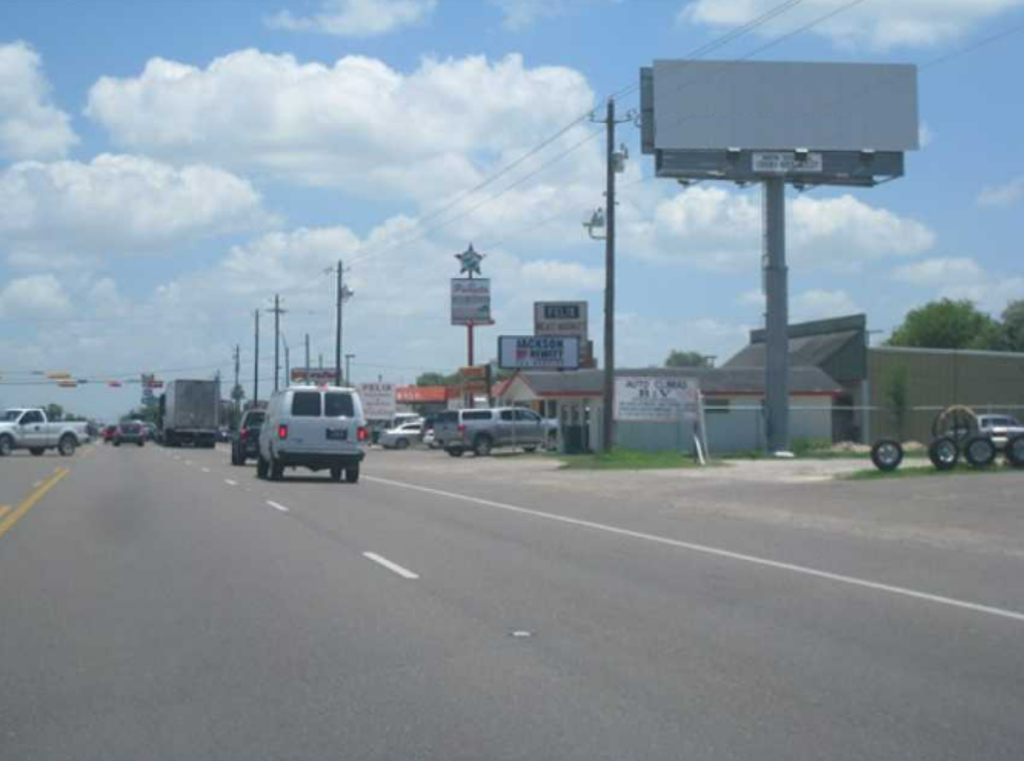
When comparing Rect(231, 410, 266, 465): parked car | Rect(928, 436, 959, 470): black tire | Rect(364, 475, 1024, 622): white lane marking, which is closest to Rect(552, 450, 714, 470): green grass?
Rect(231, 410, 266, 465): parked car

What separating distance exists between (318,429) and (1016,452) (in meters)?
16.3

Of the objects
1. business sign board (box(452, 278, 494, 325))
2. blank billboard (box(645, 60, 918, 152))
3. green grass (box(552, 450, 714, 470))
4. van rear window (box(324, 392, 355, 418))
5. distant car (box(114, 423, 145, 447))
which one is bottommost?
green grass (box(552, 450, 714, 470))

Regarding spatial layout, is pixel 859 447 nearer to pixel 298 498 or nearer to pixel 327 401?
pixel 327 401

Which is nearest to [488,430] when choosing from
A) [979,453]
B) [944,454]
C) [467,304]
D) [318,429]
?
[467,304]

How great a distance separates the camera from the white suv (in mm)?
31312

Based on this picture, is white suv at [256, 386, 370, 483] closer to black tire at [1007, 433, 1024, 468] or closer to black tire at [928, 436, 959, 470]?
black tire at [928, 436, 959, 470]

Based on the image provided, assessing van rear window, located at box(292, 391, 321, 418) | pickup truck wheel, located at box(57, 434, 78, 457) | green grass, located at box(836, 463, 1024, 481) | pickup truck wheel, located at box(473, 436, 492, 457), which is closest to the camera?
green grass, located at box(836, 463, 1024, 481)

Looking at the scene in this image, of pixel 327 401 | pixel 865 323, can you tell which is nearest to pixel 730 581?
pixel 327 401

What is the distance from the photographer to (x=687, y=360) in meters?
186

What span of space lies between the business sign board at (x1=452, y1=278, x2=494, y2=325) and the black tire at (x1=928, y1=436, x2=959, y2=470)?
49227 millimetres

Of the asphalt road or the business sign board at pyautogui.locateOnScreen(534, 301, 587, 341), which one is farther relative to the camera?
the business sign board at pyautogui.locateOnScreen(534, 301, 587, 341)

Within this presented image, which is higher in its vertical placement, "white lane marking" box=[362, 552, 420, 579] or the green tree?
the green tree

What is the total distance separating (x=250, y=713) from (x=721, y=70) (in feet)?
146

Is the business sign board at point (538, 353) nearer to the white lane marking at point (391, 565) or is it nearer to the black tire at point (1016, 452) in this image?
the black tire at point (1016, 452)
